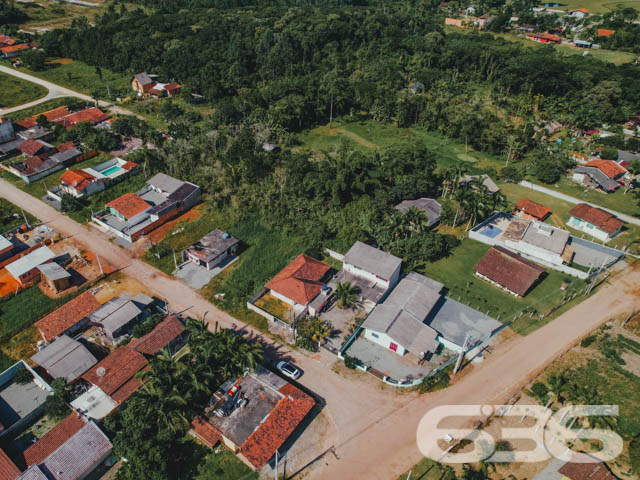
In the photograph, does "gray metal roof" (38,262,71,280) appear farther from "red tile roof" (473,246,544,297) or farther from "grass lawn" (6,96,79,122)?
"grass lawn" (6,96,79,122)

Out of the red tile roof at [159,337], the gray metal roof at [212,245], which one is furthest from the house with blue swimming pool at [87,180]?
the red tile roof at [159,337]

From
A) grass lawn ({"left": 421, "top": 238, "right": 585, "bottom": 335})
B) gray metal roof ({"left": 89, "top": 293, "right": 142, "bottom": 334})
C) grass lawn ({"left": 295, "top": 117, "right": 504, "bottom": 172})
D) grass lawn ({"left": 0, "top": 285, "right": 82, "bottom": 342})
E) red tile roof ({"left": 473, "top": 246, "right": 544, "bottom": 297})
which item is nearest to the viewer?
gray metal roof ({"left": 89, "top": 293, "right": 142, "bottom": 334})

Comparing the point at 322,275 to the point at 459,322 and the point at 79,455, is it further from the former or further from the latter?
the point at 79,455

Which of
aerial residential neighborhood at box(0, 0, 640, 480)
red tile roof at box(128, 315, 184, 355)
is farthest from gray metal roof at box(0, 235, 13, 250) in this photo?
red tile roof at box(128, 315, 184, 355)

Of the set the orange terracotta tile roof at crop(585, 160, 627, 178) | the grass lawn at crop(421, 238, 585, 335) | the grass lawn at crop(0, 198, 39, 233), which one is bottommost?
the grass lawn at crop(0, 198, 39, 233)

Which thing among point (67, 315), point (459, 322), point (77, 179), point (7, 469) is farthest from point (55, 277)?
point (459, 322)

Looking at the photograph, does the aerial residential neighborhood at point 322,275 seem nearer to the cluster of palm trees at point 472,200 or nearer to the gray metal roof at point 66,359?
the gray metal roof at point 66,359

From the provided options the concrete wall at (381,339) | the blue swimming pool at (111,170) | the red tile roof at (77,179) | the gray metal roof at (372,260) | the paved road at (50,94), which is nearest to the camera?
the concrete wall at (381,339)
